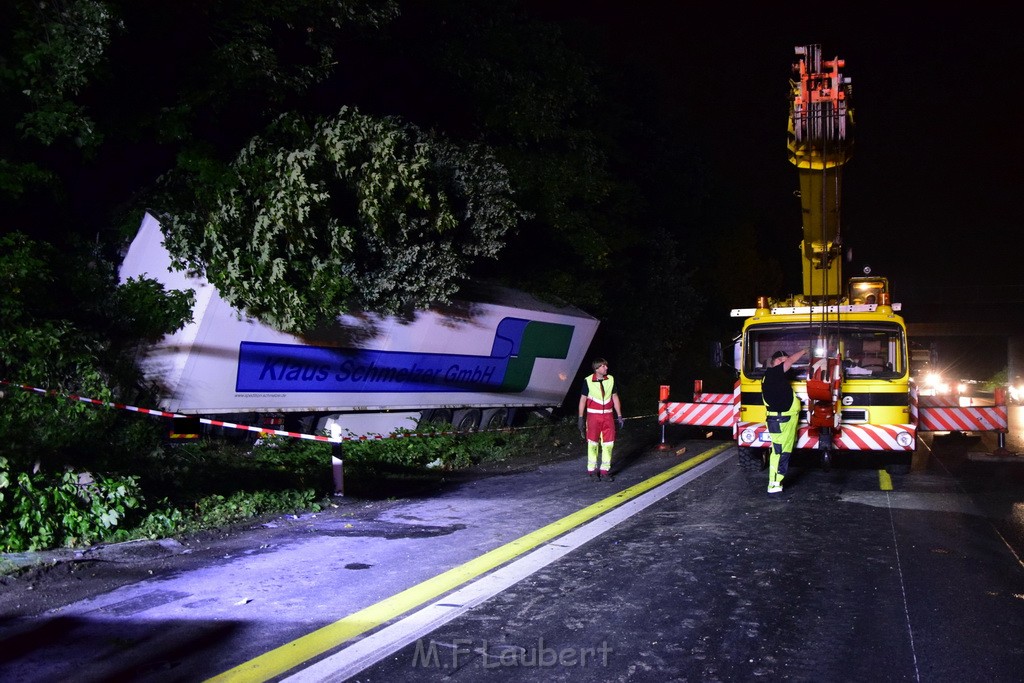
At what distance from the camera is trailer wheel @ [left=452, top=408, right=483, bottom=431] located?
17250mm

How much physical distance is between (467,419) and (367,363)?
3.96 metres

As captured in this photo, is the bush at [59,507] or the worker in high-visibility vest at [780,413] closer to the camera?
the bush at [59,507]

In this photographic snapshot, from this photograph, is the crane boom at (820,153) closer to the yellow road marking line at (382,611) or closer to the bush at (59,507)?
the yellow road marking line at (382,611)

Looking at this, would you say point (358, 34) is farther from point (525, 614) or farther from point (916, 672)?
point (916, 672)

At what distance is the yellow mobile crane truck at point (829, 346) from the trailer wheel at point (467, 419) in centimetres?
638

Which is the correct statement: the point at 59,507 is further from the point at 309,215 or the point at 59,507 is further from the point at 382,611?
the point at 309,215

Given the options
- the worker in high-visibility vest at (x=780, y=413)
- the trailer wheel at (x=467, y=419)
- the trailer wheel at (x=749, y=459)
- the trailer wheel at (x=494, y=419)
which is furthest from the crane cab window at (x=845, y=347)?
the trailer wheel at (x=494, y=419)

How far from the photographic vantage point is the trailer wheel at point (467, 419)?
17.2 meters

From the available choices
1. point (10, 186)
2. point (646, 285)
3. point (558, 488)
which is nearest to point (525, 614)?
point (558, 488)

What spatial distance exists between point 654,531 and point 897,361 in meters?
5.94

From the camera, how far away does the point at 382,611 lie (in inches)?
209

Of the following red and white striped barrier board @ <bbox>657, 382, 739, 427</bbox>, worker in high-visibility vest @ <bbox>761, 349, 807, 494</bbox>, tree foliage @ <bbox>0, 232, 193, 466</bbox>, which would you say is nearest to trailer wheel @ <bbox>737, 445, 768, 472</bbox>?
worker in high-visibility vest @ <bbox>761, 349, 807, 494</bbox>

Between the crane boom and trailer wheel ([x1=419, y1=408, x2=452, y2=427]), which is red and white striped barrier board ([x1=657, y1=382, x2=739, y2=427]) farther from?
trailer wheel ([x1=419, y1=408, x2=452, y2=427])

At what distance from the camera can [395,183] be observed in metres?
11.4
